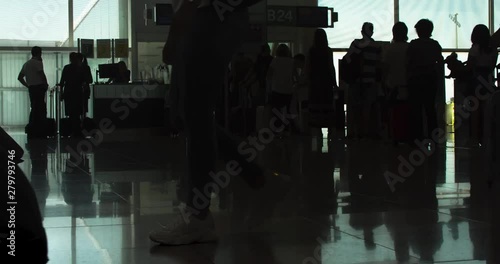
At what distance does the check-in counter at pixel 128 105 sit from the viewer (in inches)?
487

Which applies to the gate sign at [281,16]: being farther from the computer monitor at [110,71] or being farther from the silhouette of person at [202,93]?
the silhouette of person at [202,93]

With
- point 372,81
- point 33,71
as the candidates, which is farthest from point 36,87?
point 372,81

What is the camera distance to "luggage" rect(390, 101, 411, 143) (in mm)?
8291

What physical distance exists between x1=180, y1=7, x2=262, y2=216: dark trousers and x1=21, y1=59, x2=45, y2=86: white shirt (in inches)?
375

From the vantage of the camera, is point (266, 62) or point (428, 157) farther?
point (266, 62)

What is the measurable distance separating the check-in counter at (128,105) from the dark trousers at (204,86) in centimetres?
980

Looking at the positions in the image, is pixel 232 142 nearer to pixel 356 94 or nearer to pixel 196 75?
pixel 196 75

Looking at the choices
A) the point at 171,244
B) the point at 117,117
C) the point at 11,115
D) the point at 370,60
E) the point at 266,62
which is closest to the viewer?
the point at 171,244

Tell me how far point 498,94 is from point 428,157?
296 centimetres

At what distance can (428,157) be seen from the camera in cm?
687

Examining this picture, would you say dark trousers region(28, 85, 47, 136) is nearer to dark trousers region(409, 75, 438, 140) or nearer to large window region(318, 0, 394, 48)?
dark trousers region(409, 75, 438, 140)

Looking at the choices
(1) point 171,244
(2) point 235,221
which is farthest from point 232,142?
(1) point 171,244

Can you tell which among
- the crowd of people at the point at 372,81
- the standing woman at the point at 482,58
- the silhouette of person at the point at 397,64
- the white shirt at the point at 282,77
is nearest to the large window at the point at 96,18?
the crowd of people at the point at 372,81

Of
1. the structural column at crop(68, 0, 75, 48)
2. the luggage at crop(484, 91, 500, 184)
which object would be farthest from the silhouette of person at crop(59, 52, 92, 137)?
the luggage at crop(484, 91, 500, 184)
